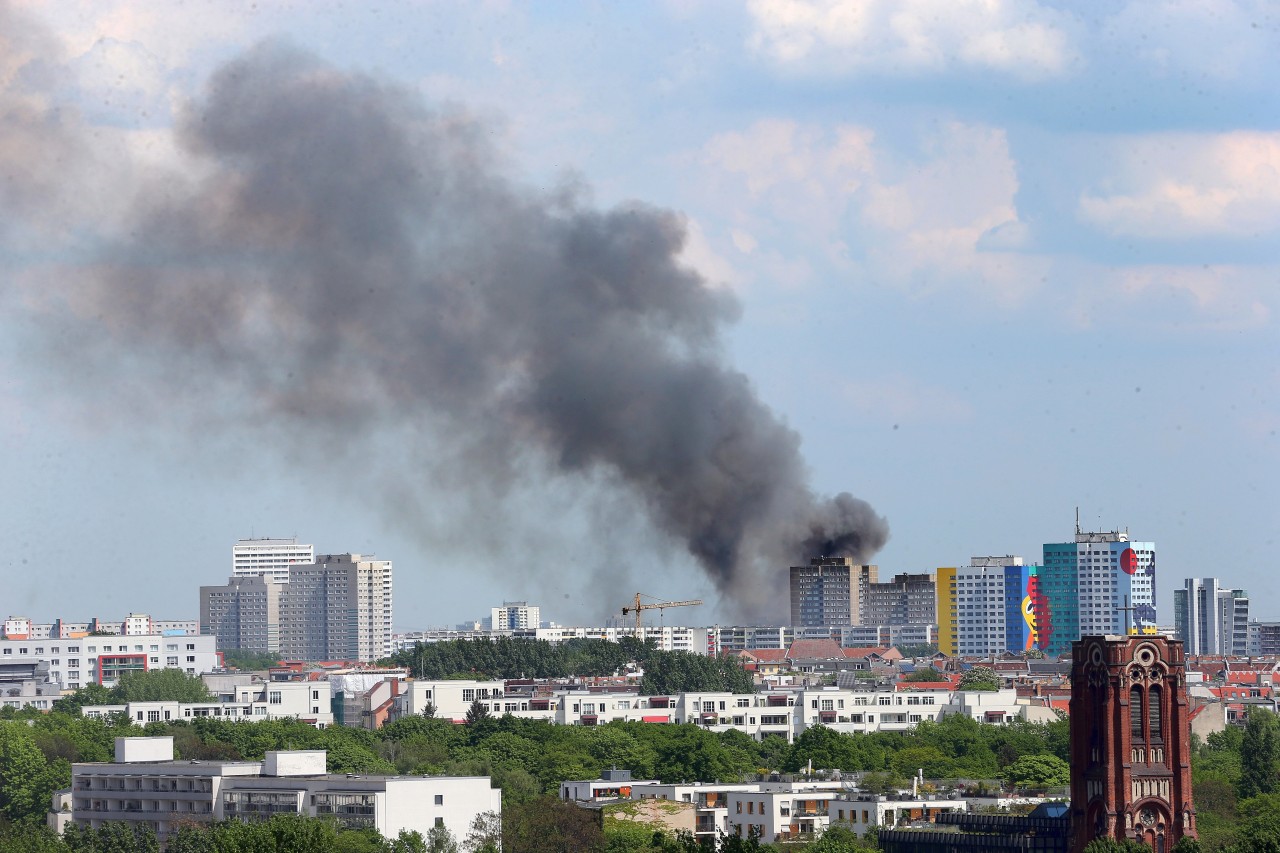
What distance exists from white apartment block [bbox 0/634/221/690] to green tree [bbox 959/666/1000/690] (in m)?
52.3

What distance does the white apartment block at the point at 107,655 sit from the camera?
161 m

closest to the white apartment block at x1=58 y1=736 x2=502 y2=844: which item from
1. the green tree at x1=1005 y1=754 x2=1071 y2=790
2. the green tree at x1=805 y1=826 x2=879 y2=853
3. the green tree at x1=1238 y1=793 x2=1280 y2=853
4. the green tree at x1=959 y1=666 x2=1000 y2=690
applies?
the green tree at x1=805 y1=826 x2=879 y2=853

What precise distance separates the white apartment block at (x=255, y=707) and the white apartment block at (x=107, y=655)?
3102 cm

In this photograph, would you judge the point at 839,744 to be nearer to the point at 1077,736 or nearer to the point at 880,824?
the point at 880,824

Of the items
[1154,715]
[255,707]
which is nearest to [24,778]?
[255,707]

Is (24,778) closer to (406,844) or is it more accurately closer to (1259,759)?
(406,844)

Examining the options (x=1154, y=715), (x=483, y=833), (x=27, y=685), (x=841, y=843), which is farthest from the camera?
(x=27, y=685)

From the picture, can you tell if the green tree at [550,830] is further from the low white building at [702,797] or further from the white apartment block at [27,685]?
the white apartment block at [27,685]

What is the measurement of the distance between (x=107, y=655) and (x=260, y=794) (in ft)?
336

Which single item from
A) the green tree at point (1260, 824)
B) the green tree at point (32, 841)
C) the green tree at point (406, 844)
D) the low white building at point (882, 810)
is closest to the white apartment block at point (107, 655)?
the green tree at point (32, 841)

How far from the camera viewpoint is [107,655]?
164m

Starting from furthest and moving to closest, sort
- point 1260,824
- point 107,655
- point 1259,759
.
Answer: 1. point 107,655
2. point 1259,759
3. point 1260,824

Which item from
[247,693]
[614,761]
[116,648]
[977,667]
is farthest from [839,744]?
[116,648]

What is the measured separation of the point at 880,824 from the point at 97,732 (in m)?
44.8
